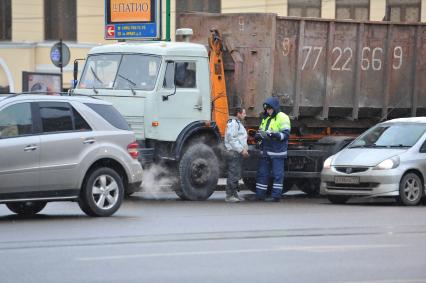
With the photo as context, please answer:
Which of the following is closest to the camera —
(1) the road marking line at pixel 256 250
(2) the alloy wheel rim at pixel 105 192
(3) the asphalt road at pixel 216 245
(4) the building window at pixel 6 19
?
(3) the asphalt road at pixel 216 245

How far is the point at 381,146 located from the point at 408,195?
1.07 meters

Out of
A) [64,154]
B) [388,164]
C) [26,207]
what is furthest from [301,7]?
[64,154]

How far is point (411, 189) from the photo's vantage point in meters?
17.6

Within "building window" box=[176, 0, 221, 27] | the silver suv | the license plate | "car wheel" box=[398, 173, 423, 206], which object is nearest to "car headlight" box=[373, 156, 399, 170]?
"car wheel" box=[398, 173, 423, 206]

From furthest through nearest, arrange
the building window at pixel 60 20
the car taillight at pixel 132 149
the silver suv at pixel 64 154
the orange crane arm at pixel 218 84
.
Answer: the building window at pixel 60 20 < the orange crane arm at pixel 218 84 < the car taillight at pixel 132 149 < the silver suv at pixel 64 154

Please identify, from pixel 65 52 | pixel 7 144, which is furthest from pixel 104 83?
pixel 65 52

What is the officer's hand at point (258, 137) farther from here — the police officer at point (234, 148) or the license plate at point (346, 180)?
the license plate at point (346, 180)

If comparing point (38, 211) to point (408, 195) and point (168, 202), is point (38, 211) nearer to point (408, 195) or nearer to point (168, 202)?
point (168, 202)

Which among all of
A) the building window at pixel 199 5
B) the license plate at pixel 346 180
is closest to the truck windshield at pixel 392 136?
the license plate at pixel 346 180

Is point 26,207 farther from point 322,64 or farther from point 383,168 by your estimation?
point 322,64

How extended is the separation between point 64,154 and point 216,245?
133 inches

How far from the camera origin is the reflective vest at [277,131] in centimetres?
1842

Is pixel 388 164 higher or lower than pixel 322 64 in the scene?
lower

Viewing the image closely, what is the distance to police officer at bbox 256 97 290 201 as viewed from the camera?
18375 mm
